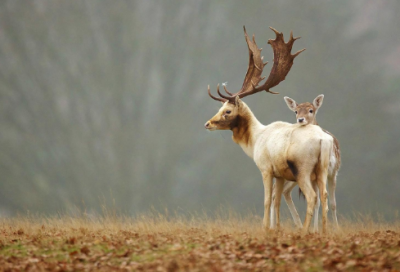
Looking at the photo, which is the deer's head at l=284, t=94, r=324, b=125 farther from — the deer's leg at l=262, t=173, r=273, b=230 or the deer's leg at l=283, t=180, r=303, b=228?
the deer's leg at l=283, t=180, r=303, b=228

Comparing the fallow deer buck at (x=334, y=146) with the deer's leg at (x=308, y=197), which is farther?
the fallow deer buck at (x=334, y=146)

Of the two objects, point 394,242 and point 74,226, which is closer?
point 394,242

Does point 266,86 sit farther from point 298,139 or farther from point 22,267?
point 22,267

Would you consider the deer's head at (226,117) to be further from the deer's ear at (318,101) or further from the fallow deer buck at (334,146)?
the deer's ear at (318,101)

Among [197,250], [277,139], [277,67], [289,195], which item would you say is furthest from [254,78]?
[197,250]

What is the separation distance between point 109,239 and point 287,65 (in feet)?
21.7

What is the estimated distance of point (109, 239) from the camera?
9.57 metres

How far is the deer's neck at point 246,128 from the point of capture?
39.0 ft

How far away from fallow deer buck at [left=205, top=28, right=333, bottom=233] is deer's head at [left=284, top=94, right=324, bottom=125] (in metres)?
0.58

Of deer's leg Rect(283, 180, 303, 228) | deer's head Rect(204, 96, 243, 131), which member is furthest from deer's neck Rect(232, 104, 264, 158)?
deer's leg Rect(283, 180, 303, 228)

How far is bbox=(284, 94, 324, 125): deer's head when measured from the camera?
37.3 feet

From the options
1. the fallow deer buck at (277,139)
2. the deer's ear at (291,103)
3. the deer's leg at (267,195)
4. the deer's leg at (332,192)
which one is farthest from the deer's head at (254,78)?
the deer's leg at (332,192)

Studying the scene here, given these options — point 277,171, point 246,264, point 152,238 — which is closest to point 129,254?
point 152,238

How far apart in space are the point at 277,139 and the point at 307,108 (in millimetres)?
1355
